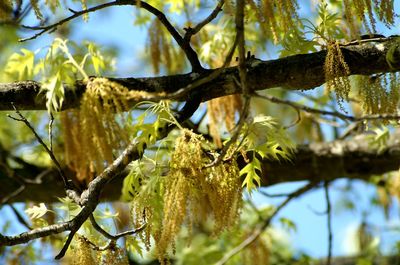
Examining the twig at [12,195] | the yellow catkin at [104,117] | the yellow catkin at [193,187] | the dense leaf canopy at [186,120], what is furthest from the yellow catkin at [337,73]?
the twig at [12,195]

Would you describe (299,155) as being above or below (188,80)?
below

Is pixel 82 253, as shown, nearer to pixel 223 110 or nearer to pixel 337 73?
pixel 337 73

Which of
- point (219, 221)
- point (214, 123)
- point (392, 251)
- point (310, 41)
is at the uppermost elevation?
point (310, 41)

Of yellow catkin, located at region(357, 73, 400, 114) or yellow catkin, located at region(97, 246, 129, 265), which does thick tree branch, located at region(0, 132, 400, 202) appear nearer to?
yellow catkin, located at region(357, 73, 400, 114)

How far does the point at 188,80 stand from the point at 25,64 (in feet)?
4.27

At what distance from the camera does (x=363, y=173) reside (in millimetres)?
4988

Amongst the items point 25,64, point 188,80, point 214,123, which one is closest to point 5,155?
point 25,64

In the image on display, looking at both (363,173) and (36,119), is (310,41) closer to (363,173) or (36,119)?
(363,173)

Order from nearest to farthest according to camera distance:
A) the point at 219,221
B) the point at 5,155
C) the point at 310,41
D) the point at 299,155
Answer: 1. the point at 219,221
2. the point at 310,41
3. the point at 299,155
4. the point at 5,155

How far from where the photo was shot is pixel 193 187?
2.66m

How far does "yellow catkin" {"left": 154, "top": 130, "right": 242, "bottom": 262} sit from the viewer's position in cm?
251

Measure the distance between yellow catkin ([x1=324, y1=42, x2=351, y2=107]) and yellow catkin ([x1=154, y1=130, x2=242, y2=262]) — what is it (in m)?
0.53

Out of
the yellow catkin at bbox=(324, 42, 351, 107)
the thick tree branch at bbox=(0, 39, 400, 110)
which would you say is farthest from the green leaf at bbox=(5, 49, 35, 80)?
the yellow catkin at bbox=(324, 42, 351, 107)

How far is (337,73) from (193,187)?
30.7 inches
